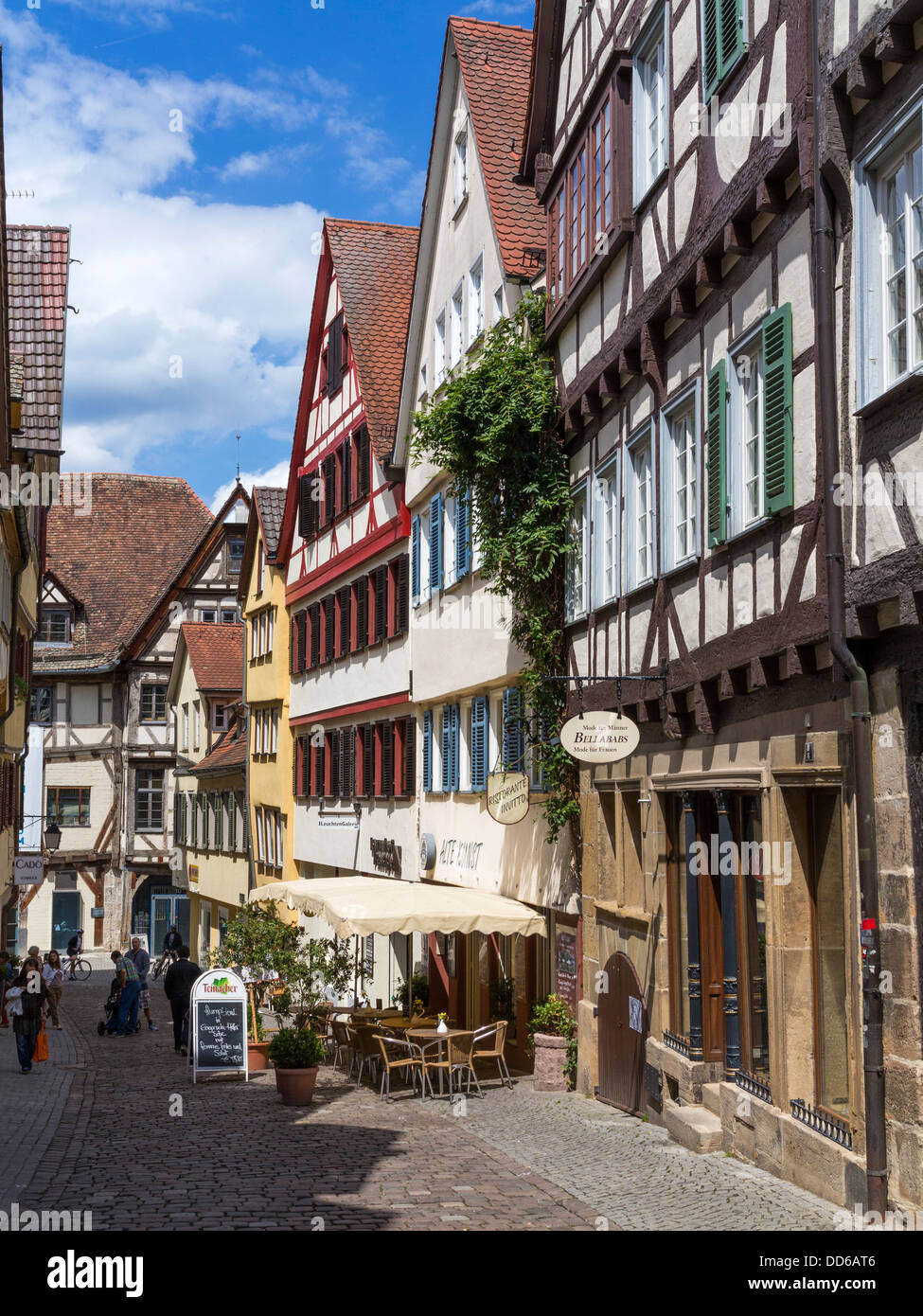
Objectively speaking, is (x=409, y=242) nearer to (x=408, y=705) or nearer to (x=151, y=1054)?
(x=408, y=705)

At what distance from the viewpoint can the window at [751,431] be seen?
9.73 meters

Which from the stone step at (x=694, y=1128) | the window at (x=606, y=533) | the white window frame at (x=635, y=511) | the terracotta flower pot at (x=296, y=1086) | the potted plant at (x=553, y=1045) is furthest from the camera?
the potted plant at (x=553, y=1045)

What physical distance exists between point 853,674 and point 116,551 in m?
47.9

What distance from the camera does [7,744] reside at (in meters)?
29.1

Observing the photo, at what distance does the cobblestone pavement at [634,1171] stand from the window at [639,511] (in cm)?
477

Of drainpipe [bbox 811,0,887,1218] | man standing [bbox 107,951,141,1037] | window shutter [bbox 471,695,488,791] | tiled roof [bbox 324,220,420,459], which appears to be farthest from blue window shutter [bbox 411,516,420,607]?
drainpipe [bbox 811,0,887,1218]

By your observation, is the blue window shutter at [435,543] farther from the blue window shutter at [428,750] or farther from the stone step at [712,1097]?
the stone step at [712,1097]

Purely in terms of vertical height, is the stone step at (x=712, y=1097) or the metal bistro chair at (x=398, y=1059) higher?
the stone step at (x=712, y=1097)

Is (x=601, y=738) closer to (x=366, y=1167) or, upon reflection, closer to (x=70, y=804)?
(x=366, y=1167)

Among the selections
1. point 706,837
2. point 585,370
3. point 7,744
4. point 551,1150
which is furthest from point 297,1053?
point 7,744

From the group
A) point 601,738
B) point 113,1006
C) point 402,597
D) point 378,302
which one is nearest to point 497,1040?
point 601,738

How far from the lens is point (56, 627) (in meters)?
51.1

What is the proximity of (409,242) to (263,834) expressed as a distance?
50.6 feet

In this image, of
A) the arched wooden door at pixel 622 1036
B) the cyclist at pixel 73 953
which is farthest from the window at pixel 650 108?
the cyclist at pixel 73 953
